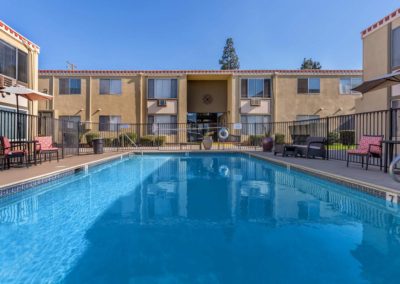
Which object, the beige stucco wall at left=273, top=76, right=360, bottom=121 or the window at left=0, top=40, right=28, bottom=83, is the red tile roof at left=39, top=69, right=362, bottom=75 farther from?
the window at left=0, top=40, right=28, bottom=83

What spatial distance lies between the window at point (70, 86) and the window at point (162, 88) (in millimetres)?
4854

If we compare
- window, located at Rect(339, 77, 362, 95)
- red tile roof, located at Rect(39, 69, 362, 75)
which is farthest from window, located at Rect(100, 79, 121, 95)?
window, located at Rect(339, 77, 362, 95)

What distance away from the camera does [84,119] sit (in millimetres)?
18250

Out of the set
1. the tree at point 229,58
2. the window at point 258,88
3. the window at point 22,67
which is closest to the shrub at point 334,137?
the window at point 258,88

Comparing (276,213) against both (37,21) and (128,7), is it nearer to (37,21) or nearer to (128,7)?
(128,7)

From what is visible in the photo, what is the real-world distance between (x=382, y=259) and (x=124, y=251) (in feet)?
8.26

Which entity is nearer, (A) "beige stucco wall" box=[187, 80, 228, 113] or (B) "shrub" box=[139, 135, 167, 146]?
(B) "shrub" box=[139, 135, 167, 146]

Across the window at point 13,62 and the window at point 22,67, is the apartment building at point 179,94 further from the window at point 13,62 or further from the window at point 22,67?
the window at point 13,62

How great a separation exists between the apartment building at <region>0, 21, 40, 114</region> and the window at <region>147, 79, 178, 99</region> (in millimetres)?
7676

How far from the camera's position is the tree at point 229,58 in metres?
44.0

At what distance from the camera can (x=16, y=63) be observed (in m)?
10.2

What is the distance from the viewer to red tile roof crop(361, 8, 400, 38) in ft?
33.7

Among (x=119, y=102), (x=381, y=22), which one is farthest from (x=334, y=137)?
(x=119, y=102)

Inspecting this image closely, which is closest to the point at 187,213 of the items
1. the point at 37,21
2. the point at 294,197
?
the point at 294,197
